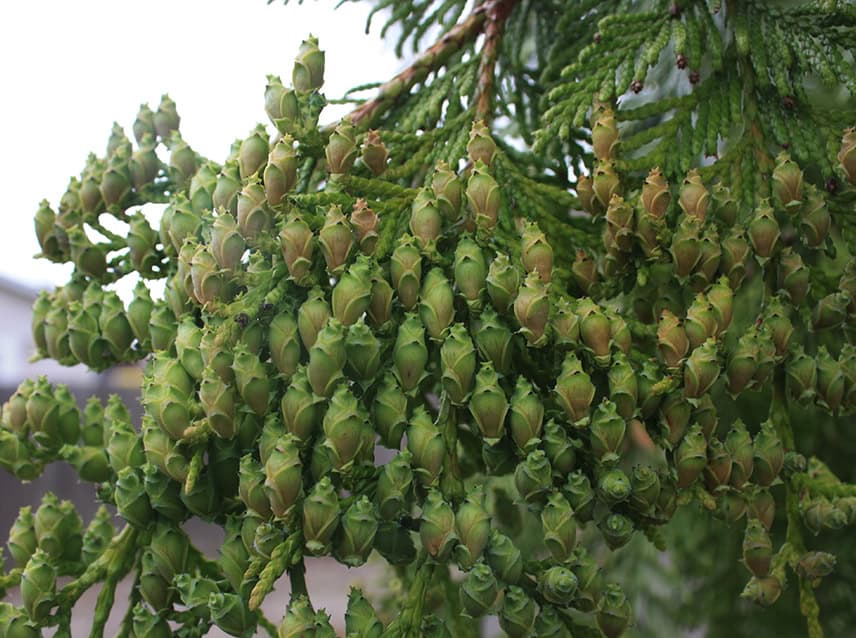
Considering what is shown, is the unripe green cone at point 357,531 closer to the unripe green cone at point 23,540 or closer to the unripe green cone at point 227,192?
the unripe green cone at point 227,192

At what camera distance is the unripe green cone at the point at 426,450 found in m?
0.76

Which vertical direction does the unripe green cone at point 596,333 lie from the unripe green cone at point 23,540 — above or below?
above

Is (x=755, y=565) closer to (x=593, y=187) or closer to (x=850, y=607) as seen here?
(x=593, y=187)

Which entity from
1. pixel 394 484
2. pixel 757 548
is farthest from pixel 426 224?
pixel 757 548

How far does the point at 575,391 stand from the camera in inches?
30.7

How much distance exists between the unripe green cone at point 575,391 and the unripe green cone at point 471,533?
0.12 m

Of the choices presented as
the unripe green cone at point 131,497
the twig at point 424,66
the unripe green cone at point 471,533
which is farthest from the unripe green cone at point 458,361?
the twig at point 424,66

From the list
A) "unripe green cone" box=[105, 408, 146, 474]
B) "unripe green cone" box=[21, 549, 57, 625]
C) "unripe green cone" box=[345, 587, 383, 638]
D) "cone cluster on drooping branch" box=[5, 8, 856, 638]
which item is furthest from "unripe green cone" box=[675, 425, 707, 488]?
"unripe green cone" box=[21, 549, 57, 625]

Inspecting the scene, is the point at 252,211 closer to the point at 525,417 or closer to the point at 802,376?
the point at 525,417

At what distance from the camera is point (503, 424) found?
2.59 feet

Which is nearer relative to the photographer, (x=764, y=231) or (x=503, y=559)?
(x=503, y=559)

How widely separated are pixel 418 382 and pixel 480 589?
0.19m

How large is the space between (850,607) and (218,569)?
1.06 meters

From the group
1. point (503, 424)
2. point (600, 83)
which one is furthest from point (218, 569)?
point (600, 83)
